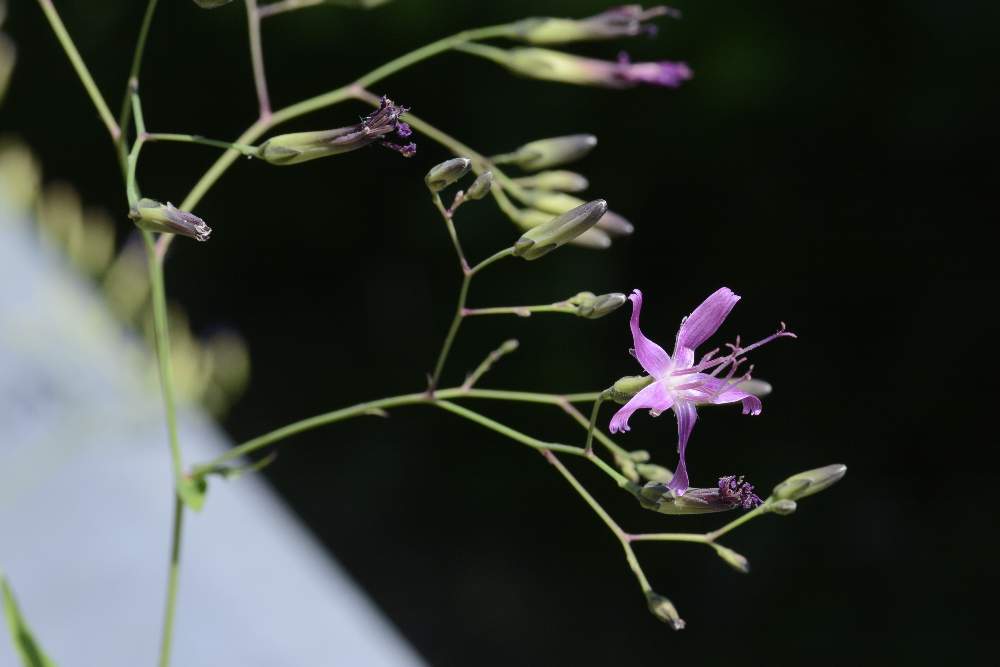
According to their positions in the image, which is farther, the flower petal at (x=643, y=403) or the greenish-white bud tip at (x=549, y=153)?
the greenish-white bud tip at (x=549, y=153)

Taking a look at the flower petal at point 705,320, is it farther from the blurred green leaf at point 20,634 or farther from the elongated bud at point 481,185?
the blurred green leaf at point 20,634

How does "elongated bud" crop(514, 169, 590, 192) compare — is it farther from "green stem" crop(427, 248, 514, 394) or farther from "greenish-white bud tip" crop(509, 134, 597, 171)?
"green stem" crop(427, 248, 514, 394)

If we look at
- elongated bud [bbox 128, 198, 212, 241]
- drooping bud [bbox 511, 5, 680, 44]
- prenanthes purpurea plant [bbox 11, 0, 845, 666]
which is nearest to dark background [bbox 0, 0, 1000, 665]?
drooping bud [bbox 511, 5, 680, 44]

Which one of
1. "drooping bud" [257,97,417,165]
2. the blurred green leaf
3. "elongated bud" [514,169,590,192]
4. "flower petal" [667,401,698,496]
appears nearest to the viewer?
"flower petal" [667,401,698,496]

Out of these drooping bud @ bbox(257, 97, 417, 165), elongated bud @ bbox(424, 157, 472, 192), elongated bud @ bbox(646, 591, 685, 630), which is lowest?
elongated bud @ bbox(646, 591, 685, 630)

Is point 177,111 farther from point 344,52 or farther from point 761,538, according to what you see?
point 761,538

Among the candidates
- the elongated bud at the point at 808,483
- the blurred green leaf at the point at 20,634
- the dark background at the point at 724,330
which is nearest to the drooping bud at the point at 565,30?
the elongated bud at the point at 808,483

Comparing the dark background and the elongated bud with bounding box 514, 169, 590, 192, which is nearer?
the elongated bud with bounding box 514, 169, 590, 192
